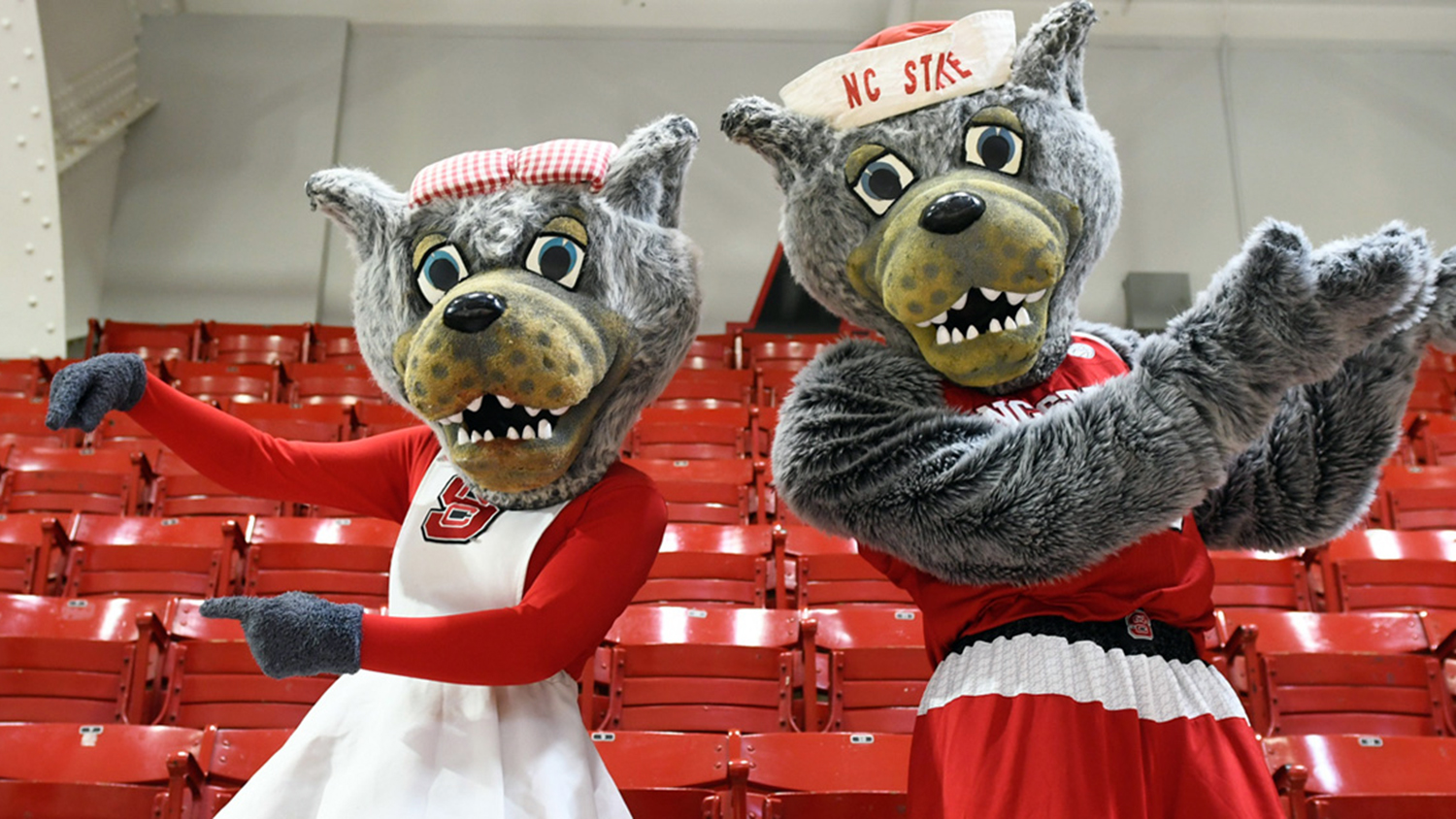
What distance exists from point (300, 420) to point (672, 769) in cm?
271

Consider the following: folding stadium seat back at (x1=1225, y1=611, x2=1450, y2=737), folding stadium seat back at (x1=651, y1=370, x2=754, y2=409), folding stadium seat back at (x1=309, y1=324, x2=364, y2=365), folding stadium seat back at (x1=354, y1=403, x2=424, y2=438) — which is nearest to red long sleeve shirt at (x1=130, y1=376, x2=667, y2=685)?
A: folding stadium seat back at (x1=1225, y1=611, x2=1450, y2=737)

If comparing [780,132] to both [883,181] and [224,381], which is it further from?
[224,381]

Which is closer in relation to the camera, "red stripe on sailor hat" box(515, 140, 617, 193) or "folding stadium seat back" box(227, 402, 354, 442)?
"red stripe on sailor hat" box(515, 140, 617, 193)

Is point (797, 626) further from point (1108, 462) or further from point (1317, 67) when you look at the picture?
point (1317, 67)

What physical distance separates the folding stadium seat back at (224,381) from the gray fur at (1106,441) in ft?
14.1

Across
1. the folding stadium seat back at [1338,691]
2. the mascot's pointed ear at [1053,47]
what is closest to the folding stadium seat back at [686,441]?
the folding stadium seat back at [1338,691]

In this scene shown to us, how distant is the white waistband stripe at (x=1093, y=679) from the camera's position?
1203 millimetres

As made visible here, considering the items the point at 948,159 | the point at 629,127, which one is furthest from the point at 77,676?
the point at 629,127

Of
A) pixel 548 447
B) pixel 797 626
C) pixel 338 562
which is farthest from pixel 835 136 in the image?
pixel 338 562

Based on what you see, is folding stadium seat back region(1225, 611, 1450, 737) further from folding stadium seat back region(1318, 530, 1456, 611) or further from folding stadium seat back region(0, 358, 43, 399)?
folding stadium seat back region(0, 358, 43, 399)

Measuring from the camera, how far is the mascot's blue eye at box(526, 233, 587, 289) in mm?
1480

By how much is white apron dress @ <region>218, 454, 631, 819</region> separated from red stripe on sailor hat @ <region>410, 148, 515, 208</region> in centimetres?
43

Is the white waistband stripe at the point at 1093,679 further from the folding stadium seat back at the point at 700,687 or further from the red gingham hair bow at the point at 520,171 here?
the folding stadium seat back at the point at 700,687

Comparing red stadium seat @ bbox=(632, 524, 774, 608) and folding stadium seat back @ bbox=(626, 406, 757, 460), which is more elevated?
folding stadium seat back @ bbox=(626, 406, 757, 460)
